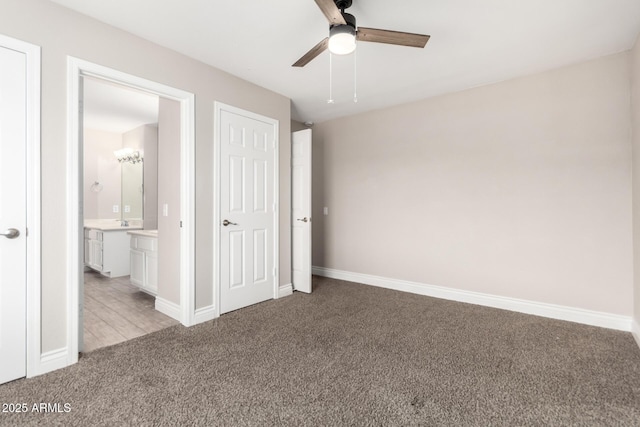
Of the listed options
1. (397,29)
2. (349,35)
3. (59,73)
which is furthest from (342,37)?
(59,73)

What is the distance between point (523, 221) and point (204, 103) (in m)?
3.49

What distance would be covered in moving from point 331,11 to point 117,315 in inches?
132

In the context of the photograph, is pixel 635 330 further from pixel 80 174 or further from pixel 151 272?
pixel 151 272

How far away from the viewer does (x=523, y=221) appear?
332 centimetres

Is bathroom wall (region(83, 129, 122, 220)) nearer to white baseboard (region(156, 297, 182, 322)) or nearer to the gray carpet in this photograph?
white baseboard (region(156, 297, 182, 322))

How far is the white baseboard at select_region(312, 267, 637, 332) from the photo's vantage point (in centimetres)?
291

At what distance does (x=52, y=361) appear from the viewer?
2.12 meters

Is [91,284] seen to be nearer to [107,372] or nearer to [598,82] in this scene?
[107,372]

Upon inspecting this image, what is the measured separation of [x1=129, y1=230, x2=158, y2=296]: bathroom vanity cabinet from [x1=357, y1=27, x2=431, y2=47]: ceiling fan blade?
9.84 ft

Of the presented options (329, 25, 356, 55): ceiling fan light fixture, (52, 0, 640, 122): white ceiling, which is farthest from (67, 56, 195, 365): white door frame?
(329, 25, 356, 55): ceiling fan light fixture

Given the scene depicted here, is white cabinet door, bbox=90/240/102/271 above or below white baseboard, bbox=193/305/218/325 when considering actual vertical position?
above

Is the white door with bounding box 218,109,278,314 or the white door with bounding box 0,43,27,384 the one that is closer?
the white door with bounding box 0,43,27,384

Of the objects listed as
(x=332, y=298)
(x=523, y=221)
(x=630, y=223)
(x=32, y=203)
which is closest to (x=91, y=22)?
(x=32, y=203)

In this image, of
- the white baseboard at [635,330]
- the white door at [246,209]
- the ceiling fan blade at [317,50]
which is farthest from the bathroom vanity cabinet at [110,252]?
the white baseboard at [635,330]
